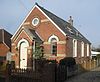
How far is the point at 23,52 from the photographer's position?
32625 mm

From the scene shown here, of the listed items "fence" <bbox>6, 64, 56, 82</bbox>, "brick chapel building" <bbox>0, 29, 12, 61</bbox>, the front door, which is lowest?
"fence" <bbox>6, 64, 56, 82</bbox>

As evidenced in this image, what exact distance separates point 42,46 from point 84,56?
13.6 metres

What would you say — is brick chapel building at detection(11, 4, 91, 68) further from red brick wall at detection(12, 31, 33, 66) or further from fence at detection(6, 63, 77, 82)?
fence at detection(6, 63, 77, 82)

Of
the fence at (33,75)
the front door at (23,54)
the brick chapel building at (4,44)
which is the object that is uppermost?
the brick chapel building at (4,44)

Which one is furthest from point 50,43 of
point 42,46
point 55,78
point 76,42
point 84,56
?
point 55,78

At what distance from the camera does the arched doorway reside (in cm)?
3231

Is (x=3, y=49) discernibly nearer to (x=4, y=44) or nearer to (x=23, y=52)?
(x=4, y=44)

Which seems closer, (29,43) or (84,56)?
(29,43)

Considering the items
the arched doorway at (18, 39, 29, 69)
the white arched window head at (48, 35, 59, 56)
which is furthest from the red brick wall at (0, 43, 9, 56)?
the white arched window head at (48, 35, 59, 56)

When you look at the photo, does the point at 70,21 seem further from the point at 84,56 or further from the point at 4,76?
the point at 4,76

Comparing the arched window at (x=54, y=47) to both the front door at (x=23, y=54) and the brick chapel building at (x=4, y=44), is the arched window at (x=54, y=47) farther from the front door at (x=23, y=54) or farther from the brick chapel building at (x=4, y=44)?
the brick chapel building at (x=4, y=44)

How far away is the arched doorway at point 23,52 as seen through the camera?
32312 millimetres

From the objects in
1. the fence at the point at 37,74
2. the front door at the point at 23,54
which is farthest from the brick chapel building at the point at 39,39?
the fence at the point at 37,74

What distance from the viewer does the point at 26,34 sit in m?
32.2
